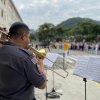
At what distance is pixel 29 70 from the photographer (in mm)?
3135

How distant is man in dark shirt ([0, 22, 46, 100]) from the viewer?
3.12 m

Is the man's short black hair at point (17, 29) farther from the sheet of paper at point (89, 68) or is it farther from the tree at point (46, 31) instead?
the tree at point (46, 31)

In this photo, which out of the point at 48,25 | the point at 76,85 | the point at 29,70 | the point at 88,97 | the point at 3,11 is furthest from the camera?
the point at 48,25

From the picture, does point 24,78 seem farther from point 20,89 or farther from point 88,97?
point 88,97

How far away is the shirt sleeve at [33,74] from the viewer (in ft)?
10.3

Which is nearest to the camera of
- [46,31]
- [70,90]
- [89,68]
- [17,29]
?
[17,29]

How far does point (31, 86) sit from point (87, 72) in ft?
7.55

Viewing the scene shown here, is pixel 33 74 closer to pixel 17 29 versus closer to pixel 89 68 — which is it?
pixel 17 29

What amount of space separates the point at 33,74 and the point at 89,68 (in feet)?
7.81

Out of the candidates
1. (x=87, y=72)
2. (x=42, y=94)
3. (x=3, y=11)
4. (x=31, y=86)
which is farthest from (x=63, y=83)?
(x=3, y=11)

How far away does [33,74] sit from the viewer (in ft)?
10.3

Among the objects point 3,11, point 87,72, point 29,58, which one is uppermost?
point 3,11

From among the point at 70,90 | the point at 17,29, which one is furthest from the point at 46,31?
the point at 17,29

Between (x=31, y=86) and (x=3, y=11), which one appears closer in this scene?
(x=31, y=86)
